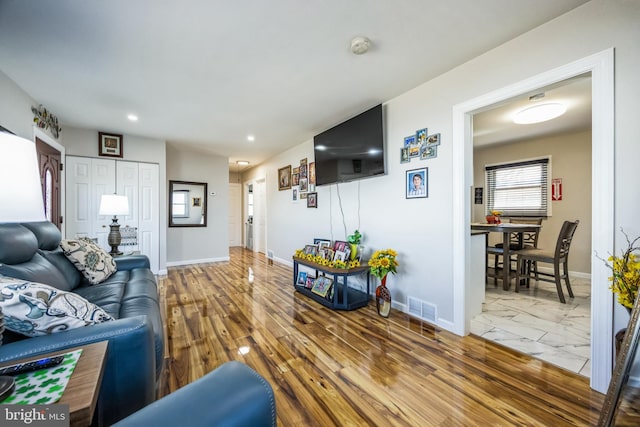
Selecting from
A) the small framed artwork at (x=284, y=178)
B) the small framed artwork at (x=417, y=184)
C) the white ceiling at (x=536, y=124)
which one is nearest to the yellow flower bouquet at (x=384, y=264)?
the small framed artwork at (x=417, y=184)

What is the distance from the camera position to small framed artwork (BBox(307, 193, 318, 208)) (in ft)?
14.0

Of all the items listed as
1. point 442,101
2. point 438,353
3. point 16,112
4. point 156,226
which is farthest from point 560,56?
point 156,226

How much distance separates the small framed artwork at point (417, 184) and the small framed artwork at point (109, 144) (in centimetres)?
449

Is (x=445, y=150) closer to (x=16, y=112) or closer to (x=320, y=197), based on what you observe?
(x=320, y=197)

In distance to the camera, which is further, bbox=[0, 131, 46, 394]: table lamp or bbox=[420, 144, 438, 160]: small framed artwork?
bbox=[420, 144, 438, 160]: small framed artwork

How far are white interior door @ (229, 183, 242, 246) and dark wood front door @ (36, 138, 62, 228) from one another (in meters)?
4.08

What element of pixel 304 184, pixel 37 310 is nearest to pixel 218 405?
pixel 37 310

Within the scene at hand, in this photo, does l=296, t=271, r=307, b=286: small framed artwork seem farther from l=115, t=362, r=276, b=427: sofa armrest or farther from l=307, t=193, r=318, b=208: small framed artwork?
l=115, t=362, r=276, b=427: sofa armrest

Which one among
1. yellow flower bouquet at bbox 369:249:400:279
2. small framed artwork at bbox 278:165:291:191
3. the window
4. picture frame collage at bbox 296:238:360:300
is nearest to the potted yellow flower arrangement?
yellow flower bouquet at bbox 369:249:400:279

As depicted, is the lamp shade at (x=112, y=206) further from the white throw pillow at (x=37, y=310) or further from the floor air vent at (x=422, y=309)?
the floor air vent at (x=422, y=309)

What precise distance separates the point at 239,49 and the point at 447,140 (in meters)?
1.92

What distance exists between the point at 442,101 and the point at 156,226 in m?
4.67

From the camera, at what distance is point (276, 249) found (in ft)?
18.3

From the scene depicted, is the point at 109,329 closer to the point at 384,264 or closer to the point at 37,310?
the point at 37,310
